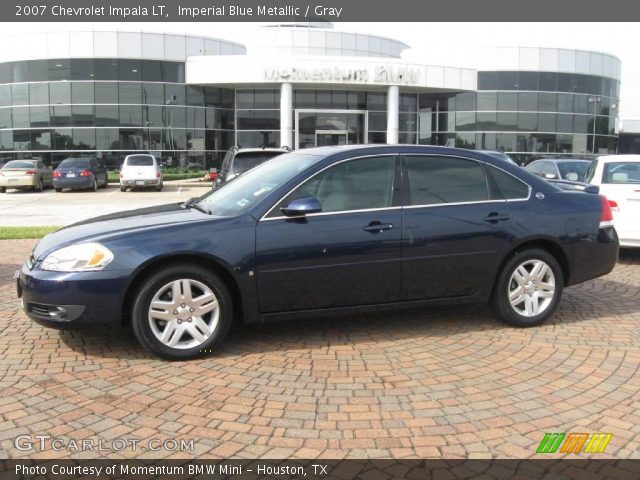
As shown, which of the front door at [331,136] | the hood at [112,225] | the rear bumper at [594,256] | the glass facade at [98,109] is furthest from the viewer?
the front door at [331,136]

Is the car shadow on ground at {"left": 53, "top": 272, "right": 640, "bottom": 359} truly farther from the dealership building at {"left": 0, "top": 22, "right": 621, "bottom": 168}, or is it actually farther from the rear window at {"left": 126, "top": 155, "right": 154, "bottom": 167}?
the dealership building at {"left": 0, "top": 22, "right": 621, "bottom": 168}

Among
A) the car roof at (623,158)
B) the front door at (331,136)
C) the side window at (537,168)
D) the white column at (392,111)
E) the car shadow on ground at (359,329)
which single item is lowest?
the car shadow on ground at (359,329)

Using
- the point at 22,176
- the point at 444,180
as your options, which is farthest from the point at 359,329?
the point at 22,176

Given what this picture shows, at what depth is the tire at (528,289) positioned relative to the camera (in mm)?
5211

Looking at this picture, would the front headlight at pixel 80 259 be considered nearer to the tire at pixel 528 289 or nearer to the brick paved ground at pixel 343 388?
the brick paved ground at pixel 343 388

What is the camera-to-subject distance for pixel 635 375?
422 cm

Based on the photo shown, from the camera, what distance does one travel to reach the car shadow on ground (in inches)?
187

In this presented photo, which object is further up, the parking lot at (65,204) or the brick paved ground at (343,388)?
the parking lot at (65,204)

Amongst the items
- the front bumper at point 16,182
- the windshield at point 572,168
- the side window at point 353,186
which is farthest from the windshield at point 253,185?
the front bumper at point 16,182

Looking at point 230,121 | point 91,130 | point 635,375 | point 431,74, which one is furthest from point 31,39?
point 635,375

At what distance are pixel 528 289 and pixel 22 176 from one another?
81.1 ft

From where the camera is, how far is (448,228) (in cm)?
496

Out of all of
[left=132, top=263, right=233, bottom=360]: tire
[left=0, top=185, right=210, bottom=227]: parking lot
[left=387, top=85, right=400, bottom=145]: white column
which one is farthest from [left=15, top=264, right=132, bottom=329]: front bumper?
[left=387, top=85, right=400, bottom=145]: white column

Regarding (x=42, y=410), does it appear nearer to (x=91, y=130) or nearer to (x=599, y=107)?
(x=91, y=130)
